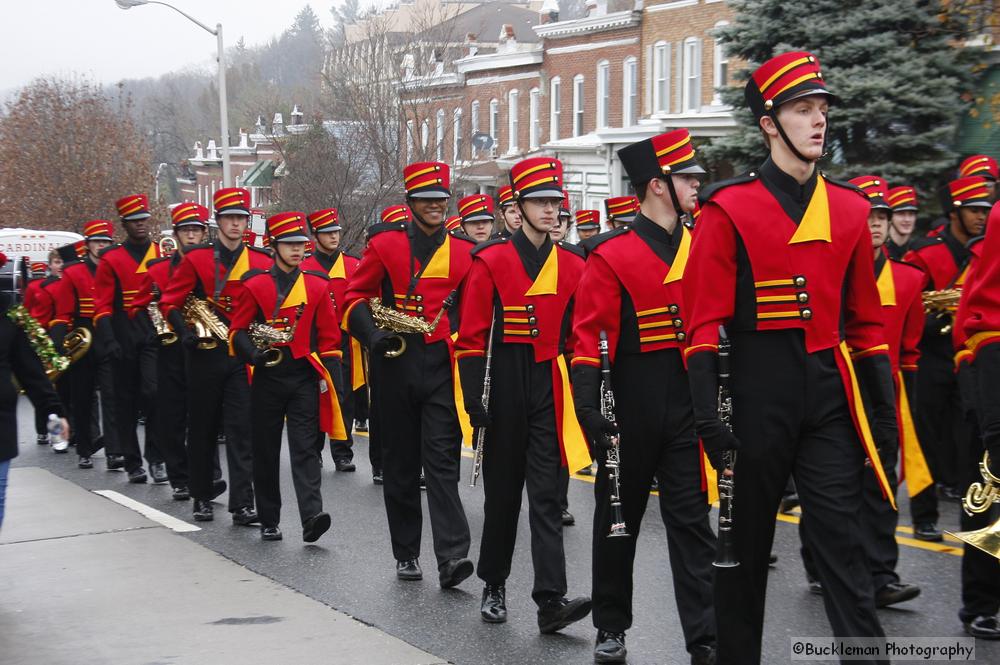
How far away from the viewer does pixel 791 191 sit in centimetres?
504

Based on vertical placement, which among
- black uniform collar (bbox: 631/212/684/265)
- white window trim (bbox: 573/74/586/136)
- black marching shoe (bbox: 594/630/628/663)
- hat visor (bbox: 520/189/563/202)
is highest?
white window trim (bbox: 573/74/586/136)

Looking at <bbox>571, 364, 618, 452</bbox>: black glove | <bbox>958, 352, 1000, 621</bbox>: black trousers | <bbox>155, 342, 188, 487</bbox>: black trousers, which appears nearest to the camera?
<bbox>571, 364, 618, 452</bbox>: black glove

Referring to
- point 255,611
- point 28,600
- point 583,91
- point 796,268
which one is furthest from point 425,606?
point 583,91

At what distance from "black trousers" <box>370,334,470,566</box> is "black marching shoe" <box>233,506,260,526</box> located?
207 centimetres

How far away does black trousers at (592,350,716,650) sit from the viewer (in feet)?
19.7

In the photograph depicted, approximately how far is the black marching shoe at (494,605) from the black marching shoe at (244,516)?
10.8ft

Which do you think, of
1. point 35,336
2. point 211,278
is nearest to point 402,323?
point 35,336

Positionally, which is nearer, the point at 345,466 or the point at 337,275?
the point at 345,466

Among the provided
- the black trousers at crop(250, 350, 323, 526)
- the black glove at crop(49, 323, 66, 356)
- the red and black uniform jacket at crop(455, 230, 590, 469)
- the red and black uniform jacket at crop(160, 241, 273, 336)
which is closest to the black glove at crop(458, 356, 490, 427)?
the red and black uniform jacket at crop(455, 230, 590, 469)

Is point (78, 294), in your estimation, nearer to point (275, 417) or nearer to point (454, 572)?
point (275, 417)

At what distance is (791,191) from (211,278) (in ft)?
21.8

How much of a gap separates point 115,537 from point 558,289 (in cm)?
430

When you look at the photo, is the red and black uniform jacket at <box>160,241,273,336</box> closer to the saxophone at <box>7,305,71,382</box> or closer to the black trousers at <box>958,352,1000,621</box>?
the saxophone at <box>7,305,71,382</box>

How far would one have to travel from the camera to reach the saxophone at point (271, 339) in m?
9.45
